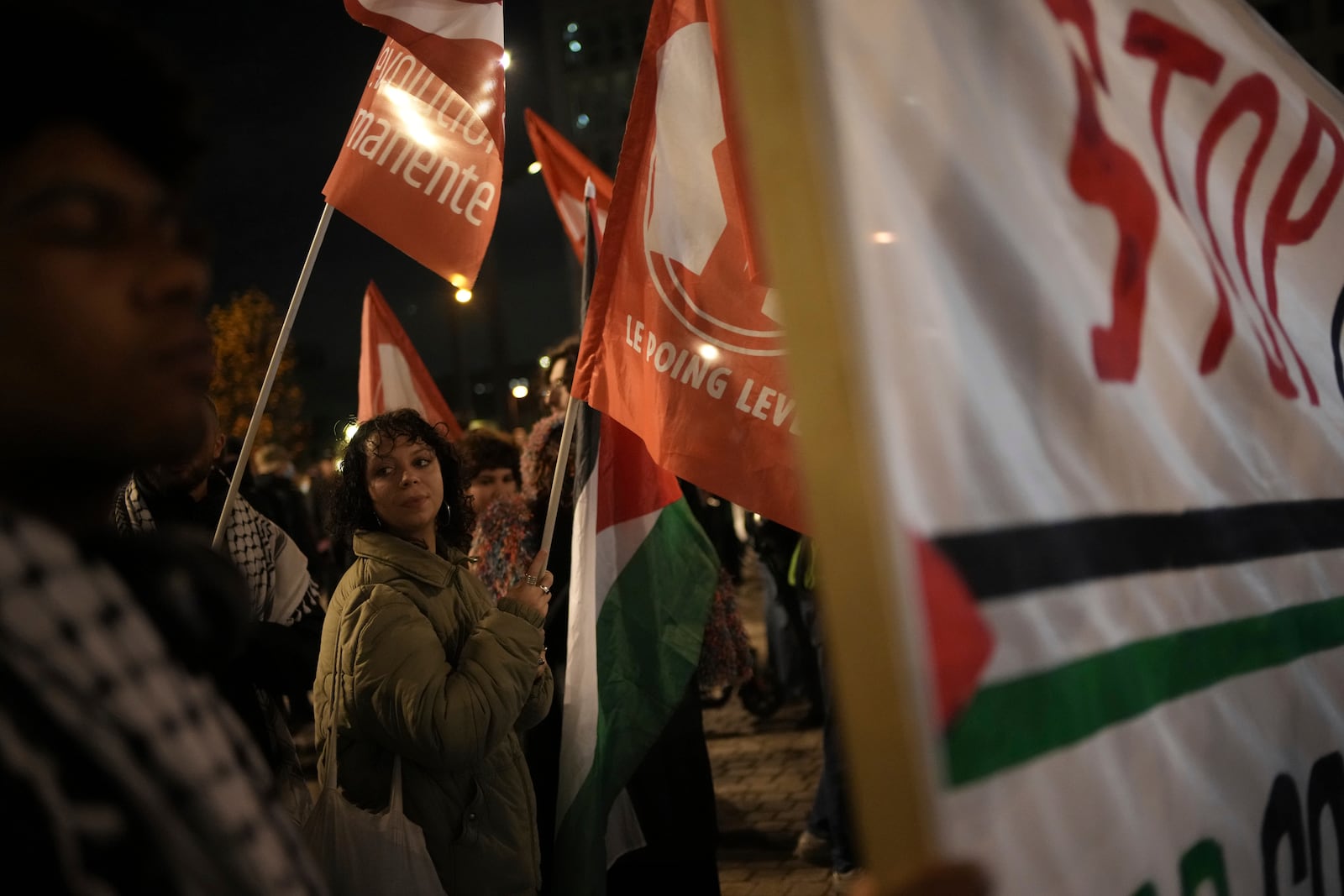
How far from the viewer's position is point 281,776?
3.10m

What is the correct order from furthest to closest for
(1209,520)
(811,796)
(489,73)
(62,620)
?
(811,796), (489,73), (1209,520), (62,620)

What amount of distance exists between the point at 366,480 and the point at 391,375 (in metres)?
3.56

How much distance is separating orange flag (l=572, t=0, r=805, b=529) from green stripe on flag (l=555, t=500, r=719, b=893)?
0.60 metres

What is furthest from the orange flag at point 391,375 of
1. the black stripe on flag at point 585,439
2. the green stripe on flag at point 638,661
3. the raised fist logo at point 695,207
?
the raised fist logo at point 695,207

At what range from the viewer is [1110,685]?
3.73 feet

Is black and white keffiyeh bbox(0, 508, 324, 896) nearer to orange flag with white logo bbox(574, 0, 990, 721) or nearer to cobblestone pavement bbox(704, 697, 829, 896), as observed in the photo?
orange flag with white logo bbox(574, 0, 990, 721)

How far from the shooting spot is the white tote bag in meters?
2.42

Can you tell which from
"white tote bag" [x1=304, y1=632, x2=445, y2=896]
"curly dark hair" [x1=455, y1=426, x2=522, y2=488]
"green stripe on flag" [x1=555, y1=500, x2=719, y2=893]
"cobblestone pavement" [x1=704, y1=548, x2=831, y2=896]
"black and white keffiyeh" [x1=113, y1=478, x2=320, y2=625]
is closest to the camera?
"white tote bag" [x1=304, y1=632, x2=445, y2=896]

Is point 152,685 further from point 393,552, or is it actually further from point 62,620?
point 393,552

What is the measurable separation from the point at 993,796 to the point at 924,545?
0.82ft

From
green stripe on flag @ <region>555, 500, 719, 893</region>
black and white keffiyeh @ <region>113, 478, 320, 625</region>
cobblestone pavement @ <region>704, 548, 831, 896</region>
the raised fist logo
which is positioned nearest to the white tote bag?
green stripe on flag @ <region>555, 500, 719, 893</region>

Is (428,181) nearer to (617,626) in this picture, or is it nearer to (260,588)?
(260,588)

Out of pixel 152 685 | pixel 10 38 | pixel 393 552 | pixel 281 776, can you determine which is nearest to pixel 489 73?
pixel 393 552

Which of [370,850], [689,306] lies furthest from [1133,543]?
[370,850]
